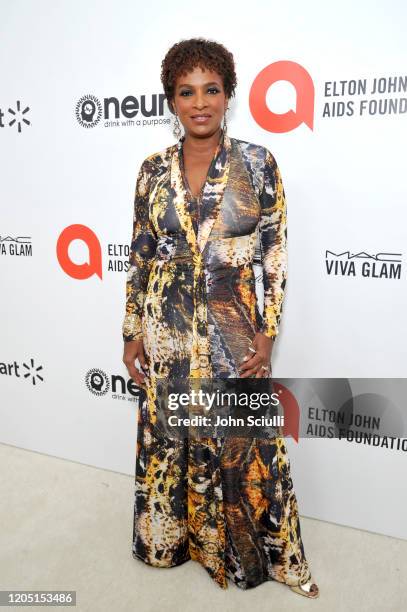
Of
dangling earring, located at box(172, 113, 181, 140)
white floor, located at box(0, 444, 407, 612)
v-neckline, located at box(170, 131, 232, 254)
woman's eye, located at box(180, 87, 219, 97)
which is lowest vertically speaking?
white floor, located at box(0, 444, 407, 612)

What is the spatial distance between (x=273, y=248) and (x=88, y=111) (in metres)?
1.13

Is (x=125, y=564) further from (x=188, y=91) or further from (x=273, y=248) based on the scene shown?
(x=188, y=91)

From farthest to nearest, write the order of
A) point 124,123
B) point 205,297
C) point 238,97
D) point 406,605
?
1. point 124,123
2. point 238,97
3. point 406,605
4. point 205,297

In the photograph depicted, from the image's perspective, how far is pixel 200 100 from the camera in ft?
5.23

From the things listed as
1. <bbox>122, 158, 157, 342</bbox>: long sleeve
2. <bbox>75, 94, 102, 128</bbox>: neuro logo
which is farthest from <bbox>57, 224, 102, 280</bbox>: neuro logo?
<bbox>122, 158, 157, 342</bbox>: long sleeve

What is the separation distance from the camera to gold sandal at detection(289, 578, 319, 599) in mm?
1842

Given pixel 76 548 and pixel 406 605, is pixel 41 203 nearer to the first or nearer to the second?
pixel 76 548

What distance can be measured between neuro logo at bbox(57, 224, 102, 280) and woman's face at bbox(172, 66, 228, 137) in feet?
3.15

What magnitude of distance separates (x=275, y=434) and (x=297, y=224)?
81 cm

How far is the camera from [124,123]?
2244 millimetres

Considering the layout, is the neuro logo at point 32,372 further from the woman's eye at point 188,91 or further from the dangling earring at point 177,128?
the woman's eye at point 188,91

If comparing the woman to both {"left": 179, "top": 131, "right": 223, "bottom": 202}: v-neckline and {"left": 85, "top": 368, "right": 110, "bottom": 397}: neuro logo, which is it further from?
{"left": 85, "top": 368, "right": 110, "bottom": 397}: neuro logo

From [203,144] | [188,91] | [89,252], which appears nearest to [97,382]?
[89,252]

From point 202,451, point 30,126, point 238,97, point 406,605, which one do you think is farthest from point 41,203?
point 406,605
